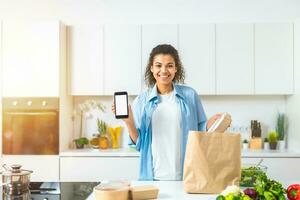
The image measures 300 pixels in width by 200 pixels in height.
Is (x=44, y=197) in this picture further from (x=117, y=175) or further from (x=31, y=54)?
(x=31, y=54)

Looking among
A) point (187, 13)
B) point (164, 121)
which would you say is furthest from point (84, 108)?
point (164, 121)

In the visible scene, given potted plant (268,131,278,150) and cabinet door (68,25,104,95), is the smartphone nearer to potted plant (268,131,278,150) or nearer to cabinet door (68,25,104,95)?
cabinet door (68,25,104,95)

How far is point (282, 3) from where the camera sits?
3.76 m

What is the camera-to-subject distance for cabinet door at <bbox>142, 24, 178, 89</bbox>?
140 inches

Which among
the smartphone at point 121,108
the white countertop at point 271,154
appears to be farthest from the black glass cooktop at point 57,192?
the white countertop at point 271,154

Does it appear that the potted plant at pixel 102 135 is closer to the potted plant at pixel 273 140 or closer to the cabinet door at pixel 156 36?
the cabinet door at pixel 156 36

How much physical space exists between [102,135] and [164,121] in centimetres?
175

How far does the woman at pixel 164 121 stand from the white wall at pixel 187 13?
5.59ft

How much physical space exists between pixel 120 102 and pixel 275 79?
2151 millimetres

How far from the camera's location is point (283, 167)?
3309 mm

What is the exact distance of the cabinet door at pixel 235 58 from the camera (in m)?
3.53

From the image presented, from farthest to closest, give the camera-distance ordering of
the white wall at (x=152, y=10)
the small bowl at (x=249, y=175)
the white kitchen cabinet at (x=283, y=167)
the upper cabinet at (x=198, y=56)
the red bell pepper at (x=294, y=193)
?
the white wall at (x=152, y=10)
the upper cabinet at (x=198, y=56)
the white kitchen cabinet at (x=283, y=167)
the small bowl at (x=249, y=175)
the red bell pepper at (x=294, y=193)

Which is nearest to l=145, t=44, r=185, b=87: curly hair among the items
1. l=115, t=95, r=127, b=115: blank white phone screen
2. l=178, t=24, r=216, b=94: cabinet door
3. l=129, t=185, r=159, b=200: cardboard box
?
l=115, t=95, r=127, b=115: blank white phone screen

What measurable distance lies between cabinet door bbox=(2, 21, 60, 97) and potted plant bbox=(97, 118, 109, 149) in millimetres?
620
